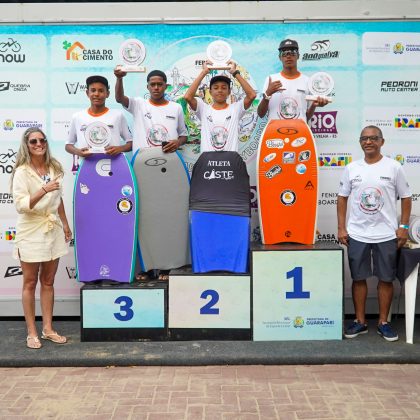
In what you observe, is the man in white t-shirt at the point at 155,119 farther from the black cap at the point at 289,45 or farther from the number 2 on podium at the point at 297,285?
the number 2 on podium at the point at 297,285

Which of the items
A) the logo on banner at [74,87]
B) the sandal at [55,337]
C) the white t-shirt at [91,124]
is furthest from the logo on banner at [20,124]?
the sandal at [55,337]

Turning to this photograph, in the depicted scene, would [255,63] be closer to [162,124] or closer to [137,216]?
[162,124]

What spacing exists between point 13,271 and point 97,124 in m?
1.56

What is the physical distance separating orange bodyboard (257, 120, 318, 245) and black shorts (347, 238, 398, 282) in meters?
0.33

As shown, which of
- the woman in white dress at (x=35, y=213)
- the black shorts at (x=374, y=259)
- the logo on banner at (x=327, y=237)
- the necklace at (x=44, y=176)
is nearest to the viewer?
the woman in white dress at (x=35, y=213)

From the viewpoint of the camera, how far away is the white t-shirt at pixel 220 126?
12.9 ft

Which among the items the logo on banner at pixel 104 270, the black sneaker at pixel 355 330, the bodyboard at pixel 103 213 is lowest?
the black sneaker at pixel 355 330

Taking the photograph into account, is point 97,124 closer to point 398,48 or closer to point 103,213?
point 103,213

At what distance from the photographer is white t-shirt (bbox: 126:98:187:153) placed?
13.1 feet

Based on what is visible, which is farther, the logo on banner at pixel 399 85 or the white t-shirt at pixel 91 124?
the logo on banner at pixel 399 85

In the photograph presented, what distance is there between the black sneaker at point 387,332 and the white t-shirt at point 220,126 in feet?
5.67

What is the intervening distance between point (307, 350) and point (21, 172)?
7.59ft

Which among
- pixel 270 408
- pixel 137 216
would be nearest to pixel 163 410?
pixel 270 408

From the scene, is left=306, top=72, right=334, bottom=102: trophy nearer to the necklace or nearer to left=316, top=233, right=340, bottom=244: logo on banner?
left=316, top=233, right=340, bottom=244: logo on banner
